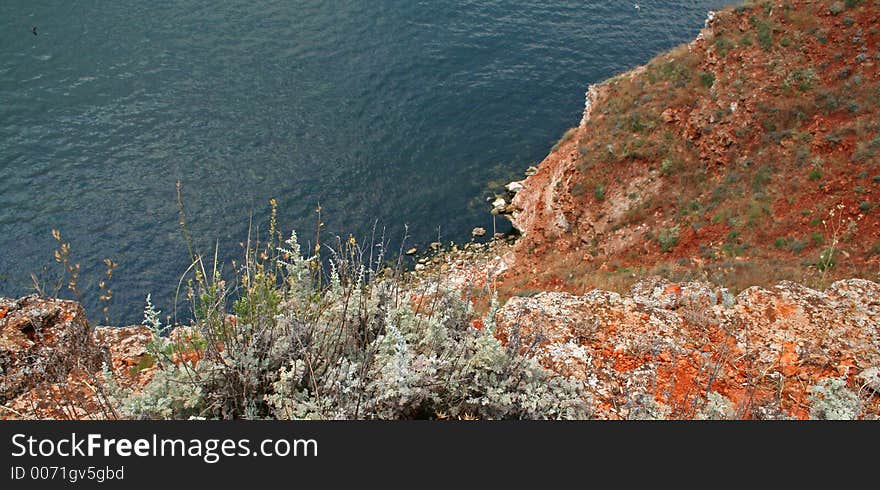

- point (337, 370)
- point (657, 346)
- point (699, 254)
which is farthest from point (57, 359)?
point (699, 254)

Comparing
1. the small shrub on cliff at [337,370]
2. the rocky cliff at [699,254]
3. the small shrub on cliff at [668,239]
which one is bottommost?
the small shrub on cliff at [668,239]

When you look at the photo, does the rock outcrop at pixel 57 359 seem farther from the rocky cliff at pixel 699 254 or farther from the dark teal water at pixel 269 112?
the dark teal water at pixel 269 112

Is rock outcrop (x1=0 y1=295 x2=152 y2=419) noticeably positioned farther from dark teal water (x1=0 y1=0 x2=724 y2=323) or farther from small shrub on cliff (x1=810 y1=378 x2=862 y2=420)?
dark teal water (x1=0 y1=0 x2=724 y2=323)

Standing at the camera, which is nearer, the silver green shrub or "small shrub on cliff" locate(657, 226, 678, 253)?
the silver green shrub

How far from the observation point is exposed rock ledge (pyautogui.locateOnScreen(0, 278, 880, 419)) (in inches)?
313

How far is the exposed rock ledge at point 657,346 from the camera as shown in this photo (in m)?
7.96

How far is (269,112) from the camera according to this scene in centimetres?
3512

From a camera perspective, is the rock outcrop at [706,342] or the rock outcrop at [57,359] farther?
the rock outcrop at [706,342]

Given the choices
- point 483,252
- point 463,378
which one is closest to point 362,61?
point 483,252

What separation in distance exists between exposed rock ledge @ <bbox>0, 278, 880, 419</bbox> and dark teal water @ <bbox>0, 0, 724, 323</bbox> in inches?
647

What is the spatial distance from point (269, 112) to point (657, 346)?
1238 inches

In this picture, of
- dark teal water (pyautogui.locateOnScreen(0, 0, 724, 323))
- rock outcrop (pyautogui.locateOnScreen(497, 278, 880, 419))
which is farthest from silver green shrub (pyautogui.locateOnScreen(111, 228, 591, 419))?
dark teal water (pyautogui.locateOnScreen(0, 0, 724, 323))

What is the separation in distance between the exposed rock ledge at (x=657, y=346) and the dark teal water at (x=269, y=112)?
1644 cm

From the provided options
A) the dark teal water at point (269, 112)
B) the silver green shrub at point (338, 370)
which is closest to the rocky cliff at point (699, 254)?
the silver green shrub at point (338, 370)
